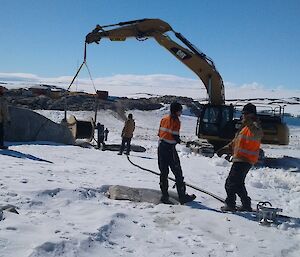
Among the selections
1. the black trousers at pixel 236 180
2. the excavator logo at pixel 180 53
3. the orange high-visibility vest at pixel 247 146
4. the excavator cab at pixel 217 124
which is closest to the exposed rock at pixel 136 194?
the black trousers at pixel 236 180

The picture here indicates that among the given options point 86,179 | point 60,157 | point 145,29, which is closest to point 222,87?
point 145,29

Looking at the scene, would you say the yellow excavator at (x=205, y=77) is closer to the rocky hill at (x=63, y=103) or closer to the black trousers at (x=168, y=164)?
the black trousers at (x=168, y=164)

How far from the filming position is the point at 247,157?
6.86m

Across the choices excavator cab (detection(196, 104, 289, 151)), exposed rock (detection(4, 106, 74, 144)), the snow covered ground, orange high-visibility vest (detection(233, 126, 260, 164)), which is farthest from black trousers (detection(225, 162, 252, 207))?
excavator cab (detection(196, 104, 289, 151))

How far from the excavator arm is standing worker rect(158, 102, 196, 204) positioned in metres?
9.54

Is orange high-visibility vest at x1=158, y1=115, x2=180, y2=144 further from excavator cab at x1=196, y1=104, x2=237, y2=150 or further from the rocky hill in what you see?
the rocky hill

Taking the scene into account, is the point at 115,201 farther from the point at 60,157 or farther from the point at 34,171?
the point at 60,157

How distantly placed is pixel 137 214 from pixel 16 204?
64.1 inches

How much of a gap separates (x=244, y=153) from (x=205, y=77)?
1017cm

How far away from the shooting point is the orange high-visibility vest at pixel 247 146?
682cm

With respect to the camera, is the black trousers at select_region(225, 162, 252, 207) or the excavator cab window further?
the excavator cab window

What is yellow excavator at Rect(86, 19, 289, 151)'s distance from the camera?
52.3 feet

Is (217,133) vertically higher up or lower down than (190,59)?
lower down

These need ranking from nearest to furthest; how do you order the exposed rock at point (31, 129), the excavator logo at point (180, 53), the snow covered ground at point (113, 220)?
1. the snow covered ground at point (113, 220)
2. the exposed rock at point (31, 129)
3. the excavator logo at point (180, 53)
